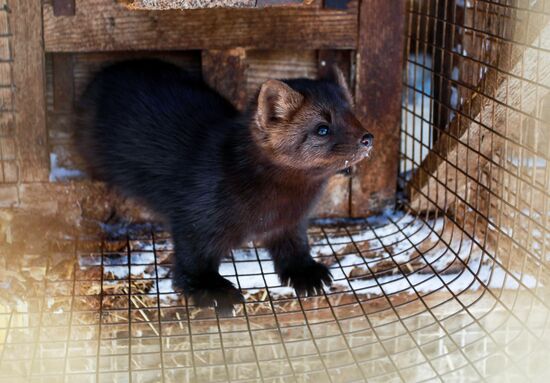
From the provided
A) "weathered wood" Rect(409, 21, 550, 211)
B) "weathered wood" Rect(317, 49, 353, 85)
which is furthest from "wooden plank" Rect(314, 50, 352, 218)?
"weathered wood" Rect(409, 21, 550, 211)

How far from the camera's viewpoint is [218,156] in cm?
287

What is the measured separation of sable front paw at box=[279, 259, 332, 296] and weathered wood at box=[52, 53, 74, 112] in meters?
1.26

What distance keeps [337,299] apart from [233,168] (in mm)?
865

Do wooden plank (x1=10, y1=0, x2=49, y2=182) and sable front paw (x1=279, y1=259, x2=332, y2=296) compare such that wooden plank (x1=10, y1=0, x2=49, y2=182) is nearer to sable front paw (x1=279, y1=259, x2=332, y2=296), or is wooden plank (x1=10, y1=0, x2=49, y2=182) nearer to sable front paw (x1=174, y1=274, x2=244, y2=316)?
sable front paw (x1=174, y1=274, x2=244, y2=316)

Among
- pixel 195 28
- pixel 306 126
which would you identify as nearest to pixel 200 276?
pixel 306 126

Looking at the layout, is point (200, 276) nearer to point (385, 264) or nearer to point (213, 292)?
point (213, 292)

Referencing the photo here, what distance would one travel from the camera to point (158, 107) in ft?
10.4

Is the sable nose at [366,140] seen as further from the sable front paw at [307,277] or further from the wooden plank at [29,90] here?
the wooden plank at [29,90]

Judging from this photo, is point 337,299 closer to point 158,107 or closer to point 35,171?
point 158,107

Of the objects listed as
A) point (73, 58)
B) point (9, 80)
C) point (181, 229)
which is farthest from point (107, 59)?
point (181, 229)

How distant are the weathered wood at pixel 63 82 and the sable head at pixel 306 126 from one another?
114 centimetres

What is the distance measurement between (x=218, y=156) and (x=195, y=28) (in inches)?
28.6

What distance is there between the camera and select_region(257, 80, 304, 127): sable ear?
2623mm

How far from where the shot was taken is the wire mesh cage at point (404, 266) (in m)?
2.68
